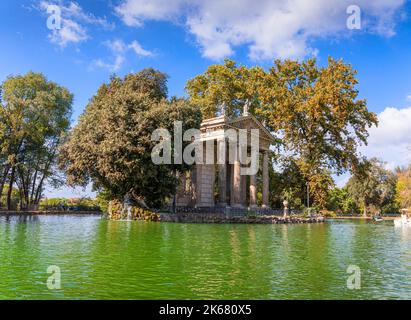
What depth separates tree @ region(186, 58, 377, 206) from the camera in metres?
45.3

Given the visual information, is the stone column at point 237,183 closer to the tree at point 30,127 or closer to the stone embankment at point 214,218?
the stone embankment at point 214,218

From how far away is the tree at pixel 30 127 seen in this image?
1821 inches

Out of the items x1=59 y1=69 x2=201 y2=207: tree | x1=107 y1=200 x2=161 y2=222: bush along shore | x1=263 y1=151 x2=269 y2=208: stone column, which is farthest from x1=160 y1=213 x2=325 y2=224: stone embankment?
x1=263 y1=151 x2=269 y2=208: stone column

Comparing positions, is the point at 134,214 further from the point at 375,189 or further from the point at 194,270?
the point at 375,189

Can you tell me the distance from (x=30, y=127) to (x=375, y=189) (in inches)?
2418

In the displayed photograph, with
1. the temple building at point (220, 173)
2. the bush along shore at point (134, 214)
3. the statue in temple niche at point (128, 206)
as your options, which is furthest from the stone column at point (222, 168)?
the statue in temple niche at point (128, 206)

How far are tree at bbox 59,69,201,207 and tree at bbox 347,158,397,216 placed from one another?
5384 cm

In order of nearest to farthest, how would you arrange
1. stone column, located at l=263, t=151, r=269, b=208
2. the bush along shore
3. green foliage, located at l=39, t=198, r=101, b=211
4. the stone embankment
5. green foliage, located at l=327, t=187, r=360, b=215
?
the bush along shore < the stone embankment < stone column, located at l=263, t=151, r=269, b=208 < green foliage, located at l=39, t=198, r=101, b=211 < green foliage, located at l=327, t=187, r=360, b=215

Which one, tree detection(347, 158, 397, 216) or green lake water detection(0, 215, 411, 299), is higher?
tree detection(347, 158, 397, 216)

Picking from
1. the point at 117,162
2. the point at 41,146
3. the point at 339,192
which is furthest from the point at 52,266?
the point at 339,192

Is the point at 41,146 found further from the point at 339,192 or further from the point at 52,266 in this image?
the point at 339,192

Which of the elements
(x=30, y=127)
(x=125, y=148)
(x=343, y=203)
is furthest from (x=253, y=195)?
(x=343, y=203)

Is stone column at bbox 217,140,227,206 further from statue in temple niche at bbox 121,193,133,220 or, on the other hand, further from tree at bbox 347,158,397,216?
tree at bbox 347,158,397,216
